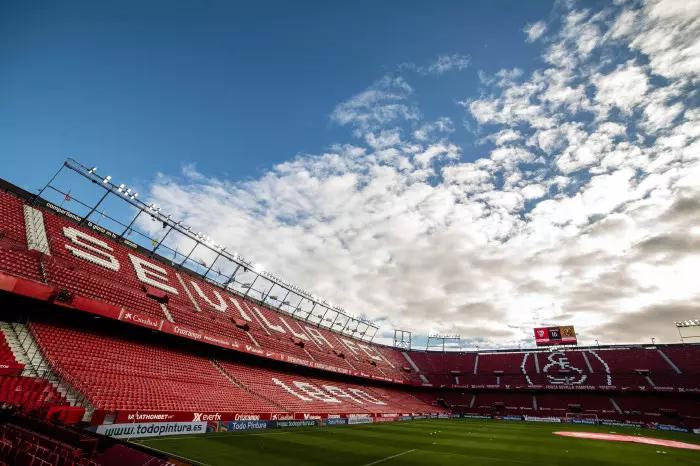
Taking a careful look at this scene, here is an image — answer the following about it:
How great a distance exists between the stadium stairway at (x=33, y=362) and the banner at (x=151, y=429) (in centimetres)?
119

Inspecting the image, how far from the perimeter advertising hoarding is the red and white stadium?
1.70 m

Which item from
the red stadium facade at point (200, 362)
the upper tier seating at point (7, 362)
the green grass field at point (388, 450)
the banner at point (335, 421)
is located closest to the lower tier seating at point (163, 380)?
the red stadium facade at point (200, 362)

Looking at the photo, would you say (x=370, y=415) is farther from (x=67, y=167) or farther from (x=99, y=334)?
(x=67, y=167)

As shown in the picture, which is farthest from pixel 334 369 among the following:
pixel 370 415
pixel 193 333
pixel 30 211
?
pixel 30 211

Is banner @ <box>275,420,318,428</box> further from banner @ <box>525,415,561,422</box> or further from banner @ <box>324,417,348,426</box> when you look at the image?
banner @ <box>525,415,561,422</box>

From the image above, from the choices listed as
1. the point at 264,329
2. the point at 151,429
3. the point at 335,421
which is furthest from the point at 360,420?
the point at 151,429

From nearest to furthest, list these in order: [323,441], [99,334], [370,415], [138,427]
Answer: [138,427] → [323,441] → [99,334] → [370,415]

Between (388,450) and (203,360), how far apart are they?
59.9 feet

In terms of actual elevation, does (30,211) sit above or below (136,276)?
above

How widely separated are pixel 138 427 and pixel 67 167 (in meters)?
23.8

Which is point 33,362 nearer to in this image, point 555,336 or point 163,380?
point 163,380

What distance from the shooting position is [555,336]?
6000 centimetres

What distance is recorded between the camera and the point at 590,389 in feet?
159

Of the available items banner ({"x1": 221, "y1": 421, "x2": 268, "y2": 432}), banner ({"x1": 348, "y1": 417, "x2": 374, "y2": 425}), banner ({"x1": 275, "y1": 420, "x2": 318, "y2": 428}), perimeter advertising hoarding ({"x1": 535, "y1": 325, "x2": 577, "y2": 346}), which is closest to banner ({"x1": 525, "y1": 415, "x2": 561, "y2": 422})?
perimeter advertising hoarding ({"x1": 535, "y1": 325, "x2": 577, "y2": 346})
